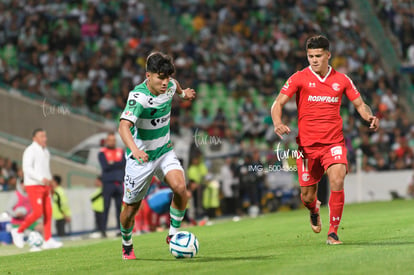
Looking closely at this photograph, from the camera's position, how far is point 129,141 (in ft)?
33.5

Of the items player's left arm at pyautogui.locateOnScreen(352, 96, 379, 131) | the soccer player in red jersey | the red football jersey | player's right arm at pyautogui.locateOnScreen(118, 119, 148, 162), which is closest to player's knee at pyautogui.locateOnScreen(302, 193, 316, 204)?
the soccer player in red jersey

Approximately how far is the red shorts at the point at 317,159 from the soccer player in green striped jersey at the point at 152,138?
5.99ft

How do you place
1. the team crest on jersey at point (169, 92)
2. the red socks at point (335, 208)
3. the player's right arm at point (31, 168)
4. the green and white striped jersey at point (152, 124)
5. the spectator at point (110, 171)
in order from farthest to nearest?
the spectator at point (110, 171), the player's right arm at point (31, 168), the red socks at point (335, 208), the team crest on jersey at point (169, 92), the green and white striped jersey at point (152, 124)

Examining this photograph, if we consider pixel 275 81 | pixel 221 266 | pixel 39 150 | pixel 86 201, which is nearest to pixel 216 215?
pixel 86 201

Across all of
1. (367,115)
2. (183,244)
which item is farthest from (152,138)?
(367,115)

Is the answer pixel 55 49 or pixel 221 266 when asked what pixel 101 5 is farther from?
pixel 221 266

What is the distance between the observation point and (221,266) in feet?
32.5

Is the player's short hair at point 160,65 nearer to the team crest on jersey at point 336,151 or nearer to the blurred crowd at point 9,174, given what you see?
the team crest on jersey at point 336,151

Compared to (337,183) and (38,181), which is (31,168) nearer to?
(38,181)

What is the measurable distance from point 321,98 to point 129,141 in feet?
9.21

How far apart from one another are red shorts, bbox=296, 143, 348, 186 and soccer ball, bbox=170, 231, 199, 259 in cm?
195

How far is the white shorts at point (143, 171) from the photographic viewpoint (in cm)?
1084

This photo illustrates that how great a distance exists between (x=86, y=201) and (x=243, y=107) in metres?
7.39

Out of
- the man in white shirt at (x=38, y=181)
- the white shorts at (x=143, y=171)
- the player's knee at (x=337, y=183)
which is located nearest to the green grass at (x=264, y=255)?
the player's knee at (x=337, y=183)
